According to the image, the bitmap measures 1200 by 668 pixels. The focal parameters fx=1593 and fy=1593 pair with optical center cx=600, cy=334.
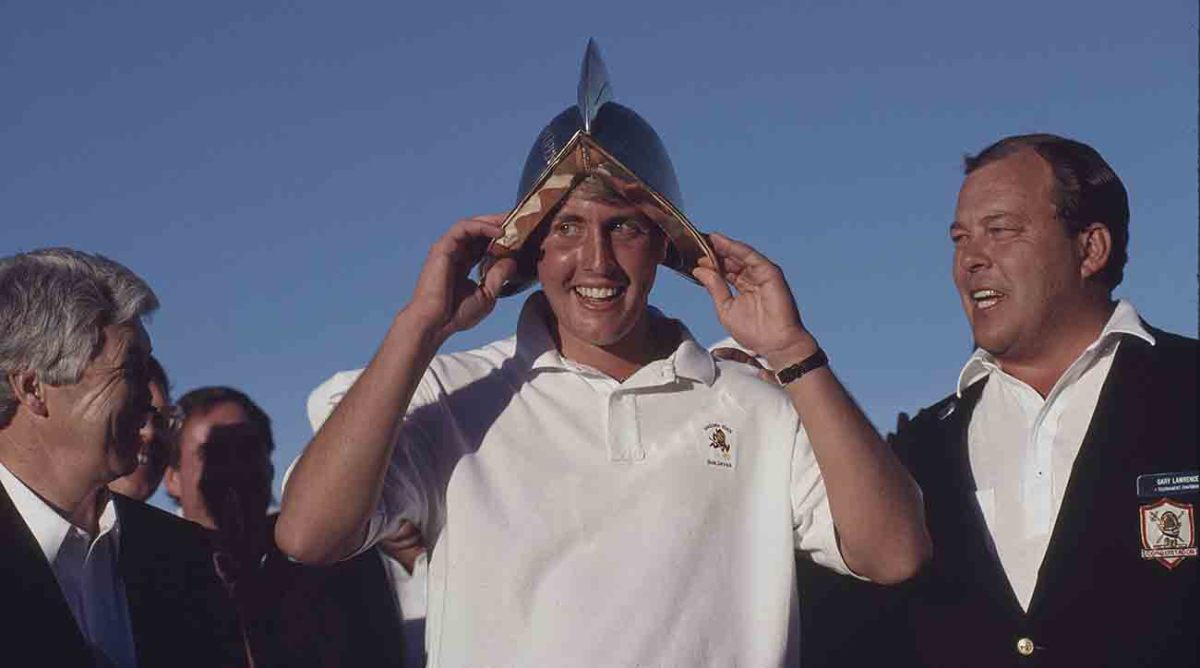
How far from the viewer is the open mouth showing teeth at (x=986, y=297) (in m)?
5.42

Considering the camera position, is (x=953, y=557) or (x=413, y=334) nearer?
(x=413, y=334)

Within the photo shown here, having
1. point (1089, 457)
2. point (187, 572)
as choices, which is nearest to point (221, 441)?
point (187, 572)

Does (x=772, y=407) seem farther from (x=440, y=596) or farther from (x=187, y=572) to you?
(x=187, y=572)

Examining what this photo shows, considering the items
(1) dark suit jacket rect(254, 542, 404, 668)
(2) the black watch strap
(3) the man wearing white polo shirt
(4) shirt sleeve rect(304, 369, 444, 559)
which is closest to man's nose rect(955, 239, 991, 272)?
(3) the man wearing white polo shirt

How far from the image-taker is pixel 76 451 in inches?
176

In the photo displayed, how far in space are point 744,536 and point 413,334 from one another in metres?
1.10

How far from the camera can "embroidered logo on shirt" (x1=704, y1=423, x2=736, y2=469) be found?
455 cm

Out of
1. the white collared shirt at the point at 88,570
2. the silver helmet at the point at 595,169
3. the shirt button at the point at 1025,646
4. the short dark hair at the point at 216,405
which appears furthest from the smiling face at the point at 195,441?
the shirt button at the point at 1025,646

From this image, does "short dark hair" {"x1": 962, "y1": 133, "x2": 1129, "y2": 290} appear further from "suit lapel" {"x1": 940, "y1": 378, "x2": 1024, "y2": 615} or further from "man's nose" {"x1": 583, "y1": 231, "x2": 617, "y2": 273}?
"man's nose" {"x1": 583, "y1": 231, "x2": 617, "y2": 273}

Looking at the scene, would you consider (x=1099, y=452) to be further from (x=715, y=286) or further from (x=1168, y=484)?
(x=715, y=286)

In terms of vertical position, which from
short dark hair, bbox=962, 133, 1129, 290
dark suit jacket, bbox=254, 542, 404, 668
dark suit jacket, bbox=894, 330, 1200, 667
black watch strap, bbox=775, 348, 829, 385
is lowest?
dark suit jacket, bbox=254, 542, 404, 668

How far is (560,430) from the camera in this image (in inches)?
179

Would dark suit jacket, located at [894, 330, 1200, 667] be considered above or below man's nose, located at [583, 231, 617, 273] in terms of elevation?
below

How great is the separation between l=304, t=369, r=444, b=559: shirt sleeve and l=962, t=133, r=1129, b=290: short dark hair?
235 cm
